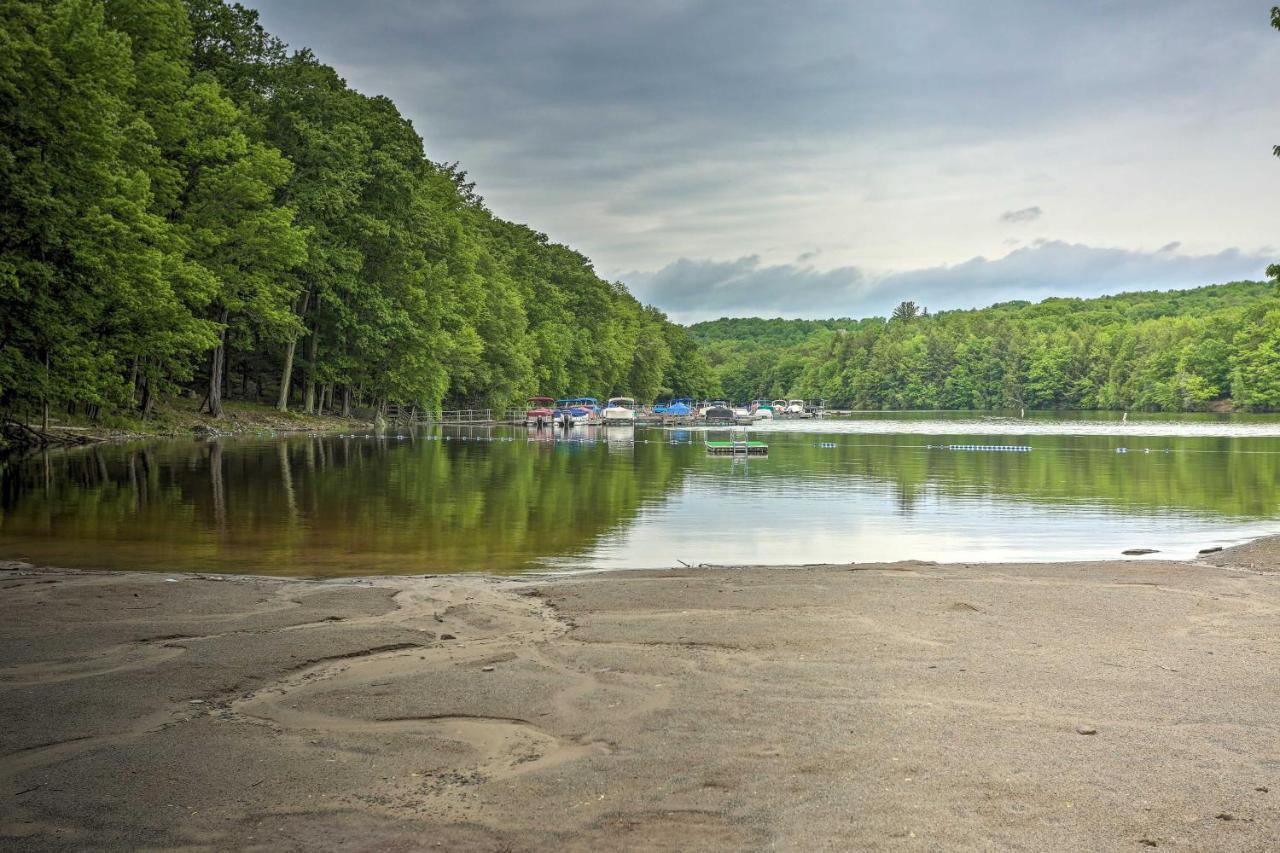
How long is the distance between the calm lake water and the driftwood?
201 centimetres

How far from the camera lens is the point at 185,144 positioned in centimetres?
4831

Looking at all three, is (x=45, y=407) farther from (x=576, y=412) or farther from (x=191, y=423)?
(x=576, y=412)

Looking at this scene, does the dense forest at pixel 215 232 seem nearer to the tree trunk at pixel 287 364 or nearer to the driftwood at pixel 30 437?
the tree trunk at pixel 287 364

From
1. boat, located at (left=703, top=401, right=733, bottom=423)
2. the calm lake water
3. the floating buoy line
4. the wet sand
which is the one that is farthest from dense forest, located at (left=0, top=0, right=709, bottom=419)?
boat, located at (left=703, top=401, right=733, bottom=423)

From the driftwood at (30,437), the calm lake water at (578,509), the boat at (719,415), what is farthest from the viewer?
the boat at (719,415)

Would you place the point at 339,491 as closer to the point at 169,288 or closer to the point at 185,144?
the point at 169,288

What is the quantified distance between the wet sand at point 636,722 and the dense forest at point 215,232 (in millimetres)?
28598

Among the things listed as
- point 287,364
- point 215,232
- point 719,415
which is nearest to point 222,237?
point 215,232

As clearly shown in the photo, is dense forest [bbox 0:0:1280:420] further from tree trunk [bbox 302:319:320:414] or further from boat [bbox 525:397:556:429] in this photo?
boat [bbox 525:397:556:429]

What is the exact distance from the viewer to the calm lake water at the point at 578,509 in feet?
55.9

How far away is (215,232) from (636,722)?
4904 centimetres

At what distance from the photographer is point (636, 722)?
719 cm

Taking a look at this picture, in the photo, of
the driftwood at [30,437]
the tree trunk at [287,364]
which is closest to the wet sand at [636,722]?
the driftwood at [30,437]

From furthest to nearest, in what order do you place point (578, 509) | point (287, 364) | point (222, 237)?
point (287, 364)
point (222, 237)
point (578, 509)
